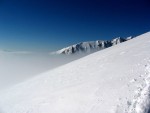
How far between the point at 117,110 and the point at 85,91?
14.2 feet

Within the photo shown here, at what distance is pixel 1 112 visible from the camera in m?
16.4

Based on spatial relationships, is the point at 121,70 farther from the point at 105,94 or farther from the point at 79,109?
the point at 79,109

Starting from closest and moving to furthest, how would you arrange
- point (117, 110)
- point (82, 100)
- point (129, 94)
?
1. point (117, 110)
2. point (129, 94)
3. point (82, 100)


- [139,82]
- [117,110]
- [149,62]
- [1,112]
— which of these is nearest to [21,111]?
[1,112]

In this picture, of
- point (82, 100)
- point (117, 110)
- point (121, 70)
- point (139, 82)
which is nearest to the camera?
point (117, 110)

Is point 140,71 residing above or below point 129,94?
above

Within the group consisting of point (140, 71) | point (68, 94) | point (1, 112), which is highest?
point (140, 71)

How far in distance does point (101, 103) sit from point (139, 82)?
2679 mm

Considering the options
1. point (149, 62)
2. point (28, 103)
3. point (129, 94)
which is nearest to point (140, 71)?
point (149, 62)

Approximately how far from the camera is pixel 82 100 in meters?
13.2

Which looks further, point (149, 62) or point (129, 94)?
point (149, 62)

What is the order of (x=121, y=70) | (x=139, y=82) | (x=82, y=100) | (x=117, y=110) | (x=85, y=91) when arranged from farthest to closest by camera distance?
(x=121, y=70) → (x=85, y=91) → (x=82, y=100) → (x=139, y=82) → (x=117, y=110)

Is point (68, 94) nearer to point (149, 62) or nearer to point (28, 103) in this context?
point (28, 103)

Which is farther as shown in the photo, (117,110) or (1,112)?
(1,112)
